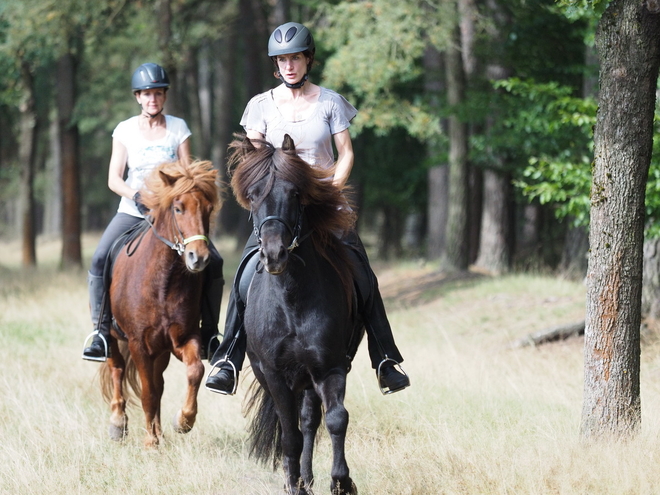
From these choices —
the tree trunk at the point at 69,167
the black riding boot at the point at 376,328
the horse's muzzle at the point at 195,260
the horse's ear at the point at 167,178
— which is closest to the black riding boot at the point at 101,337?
the horse's ear at the point at 167,178

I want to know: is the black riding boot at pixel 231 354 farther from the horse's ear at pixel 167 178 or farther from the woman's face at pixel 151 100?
the woman's face at pixel 151 100

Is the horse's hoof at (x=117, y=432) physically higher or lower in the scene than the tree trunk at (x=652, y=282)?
lower

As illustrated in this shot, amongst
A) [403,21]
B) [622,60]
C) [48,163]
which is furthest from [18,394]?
[48,163]

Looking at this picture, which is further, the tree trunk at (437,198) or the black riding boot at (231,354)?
the tree trunk at (437,198)

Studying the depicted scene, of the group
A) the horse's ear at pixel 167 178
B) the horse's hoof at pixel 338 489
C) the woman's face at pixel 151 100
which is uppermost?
the woman's face at pixel 151 100

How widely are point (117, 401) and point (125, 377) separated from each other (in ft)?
1.47

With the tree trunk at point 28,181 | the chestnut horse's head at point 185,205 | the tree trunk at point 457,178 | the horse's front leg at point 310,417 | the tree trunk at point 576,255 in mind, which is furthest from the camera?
the tree trunk at point 28,181

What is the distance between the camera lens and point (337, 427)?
5.04m

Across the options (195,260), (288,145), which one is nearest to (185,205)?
(195,260)

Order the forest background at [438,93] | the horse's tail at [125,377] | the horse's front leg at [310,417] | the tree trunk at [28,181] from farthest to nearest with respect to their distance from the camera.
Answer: the tree trunk at [28,181] < the forest background at [438,93] < the horse's tail at [125,377] < the horse's front leg at [310,417]

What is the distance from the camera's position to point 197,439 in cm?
716

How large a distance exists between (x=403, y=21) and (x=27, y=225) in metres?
14.1

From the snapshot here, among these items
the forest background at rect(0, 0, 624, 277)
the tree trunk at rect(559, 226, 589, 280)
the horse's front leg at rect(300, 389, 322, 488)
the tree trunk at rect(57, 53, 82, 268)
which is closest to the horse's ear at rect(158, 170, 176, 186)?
the horse's front leg at rect(300, 389, 322, 488)

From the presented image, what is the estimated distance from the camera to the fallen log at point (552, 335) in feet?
37.8
